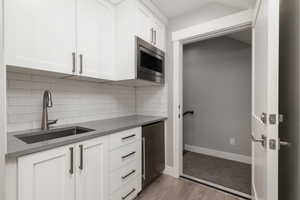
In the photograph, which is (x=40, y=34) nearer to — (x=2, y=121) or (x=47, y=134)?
(x=2, y=121)

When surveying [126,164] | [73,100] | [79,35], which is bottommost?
[126,164]

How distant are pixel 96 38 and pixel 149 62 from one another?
711 millimetres

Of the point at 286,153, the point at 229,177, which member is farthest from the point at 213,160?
the point at 286,153

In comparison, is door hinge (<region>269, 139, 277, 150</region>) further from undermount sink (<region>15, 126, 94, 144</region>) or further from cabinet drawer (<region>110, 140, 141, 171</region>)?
undermount sink (<region>15, 126, 94, 144</region>)

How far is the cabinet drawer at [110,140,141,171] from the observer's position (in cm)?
140

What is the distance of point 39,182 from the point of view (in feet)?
2.96

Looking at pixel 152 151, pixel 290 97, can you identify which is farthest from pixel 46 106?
pixel 290 97

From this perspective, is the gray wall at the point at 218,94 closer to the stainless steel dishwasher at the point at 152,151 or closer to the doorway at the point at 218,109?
the doorway at the point at 218,109

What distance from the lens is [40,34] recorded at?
1142 millimetres

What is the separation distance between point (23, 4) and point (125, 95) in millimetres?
1545

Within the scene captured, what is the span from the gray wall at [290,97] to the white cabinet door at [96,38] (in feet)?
5.36

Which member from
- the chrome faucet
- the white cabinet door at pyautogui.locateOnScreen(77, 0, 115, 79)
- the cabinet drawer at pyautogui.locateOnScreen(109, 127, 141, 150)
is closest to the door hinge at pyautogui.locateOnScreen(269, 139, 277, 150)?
the cabinet drawer at pyautogui.locateOnScreen(109, 127, 141, 150)

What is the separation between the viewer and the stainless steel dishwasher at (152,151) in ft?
5.92

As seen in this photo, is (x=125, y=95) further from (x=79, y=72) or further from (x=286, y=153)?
(x=286, y=153)
